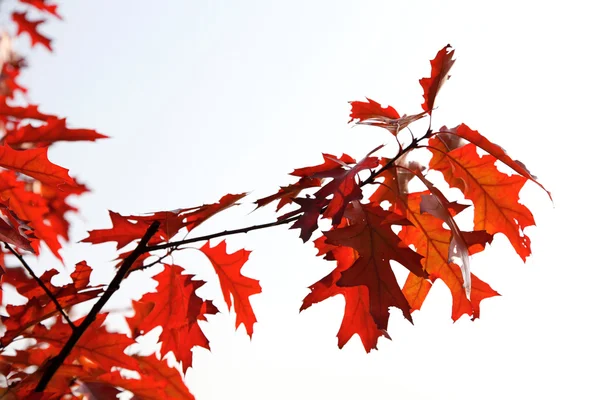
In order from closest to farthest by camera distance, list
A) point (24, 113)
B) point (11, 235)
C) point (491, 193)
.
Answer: point (11, 235)
point (491, 193)
point (24, 113)

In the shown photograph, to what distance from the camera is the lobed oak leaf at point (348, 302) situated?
4.09 ft

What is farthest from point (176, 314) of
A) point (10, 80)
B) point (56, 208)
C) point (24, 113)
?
point (10, 80)

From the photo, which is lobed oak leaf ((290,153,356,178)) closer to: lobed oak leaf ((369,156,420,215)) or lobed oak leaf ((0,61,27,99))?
lobed oak leaf ((369,156,420,215))

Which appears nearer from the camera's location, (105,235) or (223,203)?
(223,203)

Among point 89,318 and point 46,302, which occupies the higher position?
point 46,302

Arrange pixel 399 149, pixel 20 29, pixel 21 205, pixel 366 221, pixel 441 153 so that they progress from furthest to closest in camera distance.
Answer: pixel 20 29 < pixel 21 205 < pixel 441 153 < pixel 399 149 < pixel 366 221

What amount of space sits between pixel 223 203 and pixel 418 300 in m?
0.49

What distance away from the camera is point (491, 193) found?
1.33 m

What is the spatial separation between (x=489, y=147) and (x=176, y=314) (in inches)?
28.3

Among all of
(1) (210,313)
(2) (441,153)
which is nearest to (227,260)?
(1) (210,313)

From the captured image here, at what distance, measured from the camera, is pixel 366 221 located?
1.10 meters

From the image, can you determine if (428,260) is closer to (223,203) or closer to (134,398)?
(223,203)

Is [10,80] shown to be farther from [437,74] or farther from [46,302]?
[437,74]

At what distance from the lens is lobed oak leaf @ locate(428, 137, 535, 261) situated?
1.32 m
